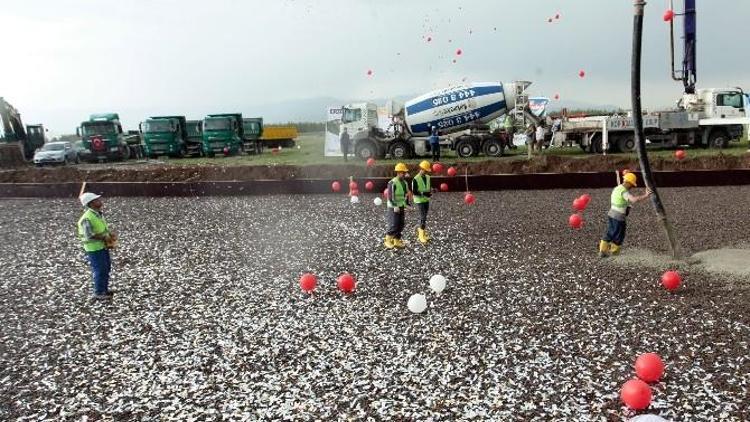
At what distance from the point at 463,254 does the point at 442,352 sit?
4.47 metres

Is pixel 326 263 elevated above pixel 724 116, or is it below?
below

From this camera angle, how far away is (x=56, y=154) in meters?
31.8

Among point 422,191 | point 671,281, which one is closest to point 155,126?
point 422,191

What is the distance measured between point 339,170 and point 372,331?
1622 cm

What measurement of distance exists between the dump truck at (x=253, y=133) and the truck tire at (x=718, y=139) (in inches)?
1060

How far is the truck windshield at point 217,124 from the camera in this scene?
33.5 metres

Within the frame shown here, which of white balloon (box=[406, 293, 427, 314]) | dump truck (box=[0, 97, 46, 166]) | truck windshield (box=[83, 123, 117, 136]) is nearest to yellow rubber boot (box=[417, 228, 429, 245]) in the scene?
white balloon (box=[406, 293, 427, 314])

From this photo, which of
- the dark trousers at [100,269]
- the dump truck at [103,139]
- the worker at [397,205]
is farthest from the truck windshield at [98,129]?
the worker at [397,205]

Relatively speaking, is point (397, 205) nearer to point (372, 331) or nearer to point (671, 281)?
point (372, 331)

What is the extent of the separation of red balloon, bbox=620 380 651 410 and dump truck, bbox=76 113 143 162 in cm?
3498

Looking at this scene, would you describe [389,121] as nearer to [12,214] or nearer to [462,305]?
[12,214]

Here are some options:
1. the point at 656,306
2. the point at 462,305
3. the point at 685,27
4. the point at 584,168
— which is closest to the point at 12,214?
the point at 462,305

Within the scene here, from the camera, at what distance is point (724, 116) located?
80.9ft

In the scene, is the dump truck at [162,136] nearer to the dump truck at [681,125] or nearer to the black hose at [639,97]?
the dump truck at [681,125]
